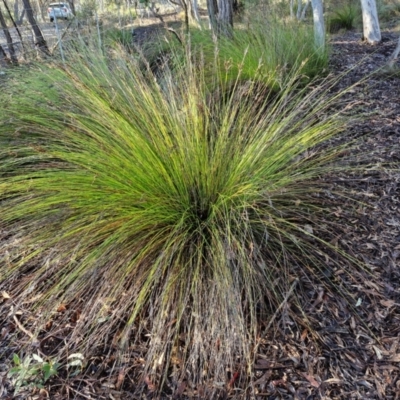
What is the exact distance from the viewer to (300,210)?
1722 mm

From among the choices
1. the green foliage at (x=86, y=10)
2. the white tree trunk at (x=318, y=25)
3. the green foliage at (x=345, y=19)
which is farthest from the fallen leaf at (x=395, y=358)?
the green foliage at (x=345, y=19)

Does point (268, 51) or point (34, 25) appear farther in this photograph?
point (34, 25)

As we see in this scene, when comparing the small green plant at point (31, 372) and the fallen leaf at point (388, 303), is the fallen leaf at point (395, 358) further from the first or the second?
the small green plant at point (31, 372)

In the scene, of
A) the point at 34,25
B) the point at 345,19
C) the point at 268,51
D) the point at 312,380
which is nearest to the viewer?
the point at 312,380

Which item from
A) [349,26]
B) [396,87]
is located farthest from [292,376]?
[349,26]

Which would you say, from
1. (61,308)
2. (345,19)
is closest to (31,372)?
(61,308)

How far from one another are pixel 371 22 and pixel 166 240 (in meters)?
4.67

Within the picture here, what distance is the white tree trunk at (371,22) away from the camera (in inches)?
183

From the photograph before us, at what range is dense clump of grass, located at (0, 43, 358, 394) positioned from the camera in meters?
1.30

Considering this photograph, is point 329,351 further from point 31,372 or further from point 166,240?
point 31,372

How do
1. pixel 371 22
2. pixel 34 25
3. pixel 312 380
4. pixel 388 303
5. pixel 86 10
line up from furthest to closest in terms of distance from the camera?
pixel 86 10, pixel 34 25, pixel 371 22, pixel 388 303, pixel 312 380

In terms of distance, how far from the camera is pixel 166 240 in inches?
59.2

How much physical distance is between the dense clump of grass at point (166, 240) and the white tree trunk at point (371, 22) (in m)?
3.87

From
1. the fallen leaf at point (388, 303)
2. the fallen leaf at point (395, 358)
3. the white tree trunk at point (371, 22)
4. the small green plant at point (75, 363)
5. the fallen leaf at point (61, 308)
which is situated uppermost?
the white tree trunk at point (371, 22)
